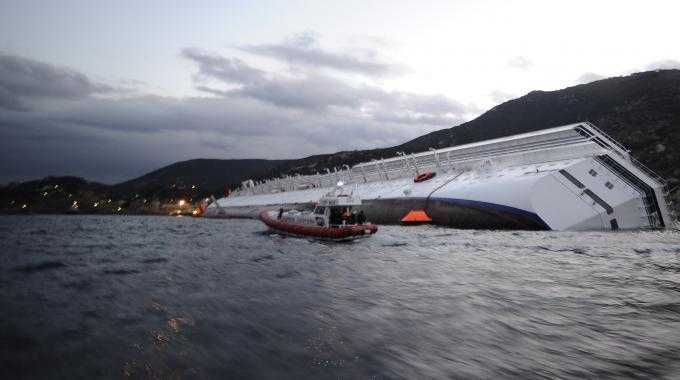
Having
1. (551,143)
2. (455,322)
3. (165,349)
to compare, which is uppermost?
(551,143)

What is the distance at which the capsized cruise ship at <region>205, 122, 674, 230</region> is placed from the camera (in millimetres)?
36969

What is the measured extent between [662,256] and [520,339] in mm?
17901

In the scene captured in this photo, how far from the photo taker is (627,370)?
7676mm

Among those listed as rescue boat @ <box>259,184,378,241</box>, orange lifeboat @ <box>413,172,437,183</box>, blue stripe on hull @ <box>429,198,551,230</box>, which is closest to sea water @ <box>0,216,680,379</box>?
rescue boat @ <box>259,184,378,241</box>

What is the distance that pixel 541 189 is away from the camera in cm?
3628

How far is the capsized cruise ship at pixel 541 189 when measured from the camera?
37.0m

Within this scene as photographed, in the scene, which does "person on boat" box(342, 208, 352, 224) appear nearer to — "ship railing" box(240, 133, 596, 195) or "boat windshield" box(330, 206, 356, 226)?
"boat windshield" box(330, 206, 356, 226)

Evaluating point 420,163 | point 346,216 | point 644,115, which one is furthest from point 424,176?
point 644,115

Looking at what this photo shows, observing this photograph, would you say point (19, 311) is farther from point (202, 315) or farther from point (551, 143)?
point (551, 143)

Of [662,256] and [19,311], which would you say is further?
[662,256]

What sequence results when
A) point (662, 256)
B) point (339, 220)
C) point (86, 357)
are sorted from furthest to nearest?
1. point (339, 220)
2. point (662, 256)
3. point (86, 357)

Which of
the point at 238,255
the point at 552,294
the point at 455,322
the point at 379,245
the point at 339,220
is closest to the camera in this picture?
the point at 455,322

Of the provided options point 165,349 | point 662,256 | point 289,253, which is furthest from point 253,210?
point 165,349

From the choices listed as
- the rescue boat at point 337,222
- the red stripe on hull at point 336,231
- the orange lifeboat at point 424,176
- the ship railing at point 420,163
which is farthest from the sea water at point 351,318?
the orange lifeboat at point 424,176
